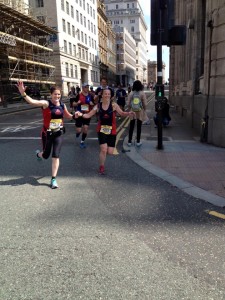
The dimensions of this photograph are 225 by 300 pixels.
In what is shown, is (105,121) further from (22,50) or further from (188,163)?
(22,50)

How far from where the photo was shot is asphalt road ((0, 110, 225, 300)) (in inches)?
105

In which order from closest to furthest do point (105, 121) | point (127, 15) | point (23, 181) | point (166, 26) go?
point (23, 181)
point (105, 121)
point (166, 26)
point (127, 15)

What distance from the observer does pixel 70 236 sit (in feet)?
11.7

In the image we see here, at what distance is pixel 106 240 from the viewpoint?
11.4ft

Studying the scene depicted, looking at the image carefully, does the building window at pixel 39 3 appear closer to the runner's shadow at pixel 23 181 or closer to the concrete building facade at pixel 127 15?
the runner's shadow at pixel 23 181

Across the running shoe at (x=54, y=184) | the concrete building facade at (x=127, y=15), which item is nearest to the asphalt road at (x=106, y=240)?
the running shoe at (x=54, y=184)

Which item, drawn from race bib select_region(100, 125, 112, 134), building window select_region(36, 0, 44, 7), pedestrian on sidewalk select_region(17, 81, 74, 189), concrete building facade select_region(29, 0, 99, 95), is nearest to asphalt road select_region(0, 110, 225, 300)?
pedestrian on sidewalk select_region(17, 81, 74, 189)

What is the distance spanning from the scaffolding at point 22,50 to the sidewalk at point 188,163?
22.5 metres

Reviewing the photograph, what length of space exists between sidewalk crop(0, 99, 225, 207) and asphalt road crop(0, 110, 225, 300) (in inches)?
12.8

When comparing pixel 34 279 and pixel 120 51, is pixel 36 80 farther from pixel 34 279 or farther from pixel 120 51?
pixel 120 51

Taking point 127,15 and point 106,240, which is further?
point 127,15

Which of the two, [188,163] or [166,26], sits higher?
[166,26]

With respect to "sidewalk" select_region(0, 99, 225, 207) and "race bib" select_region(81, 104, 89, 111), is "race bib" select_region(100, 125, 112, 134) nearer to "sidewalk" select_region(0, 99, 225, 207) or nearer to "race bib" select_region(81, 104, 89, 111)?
"sidewalk" select_region(0, 99, 225, 207)

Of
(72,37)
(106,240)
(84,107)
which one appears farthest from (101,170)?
(72,37)
